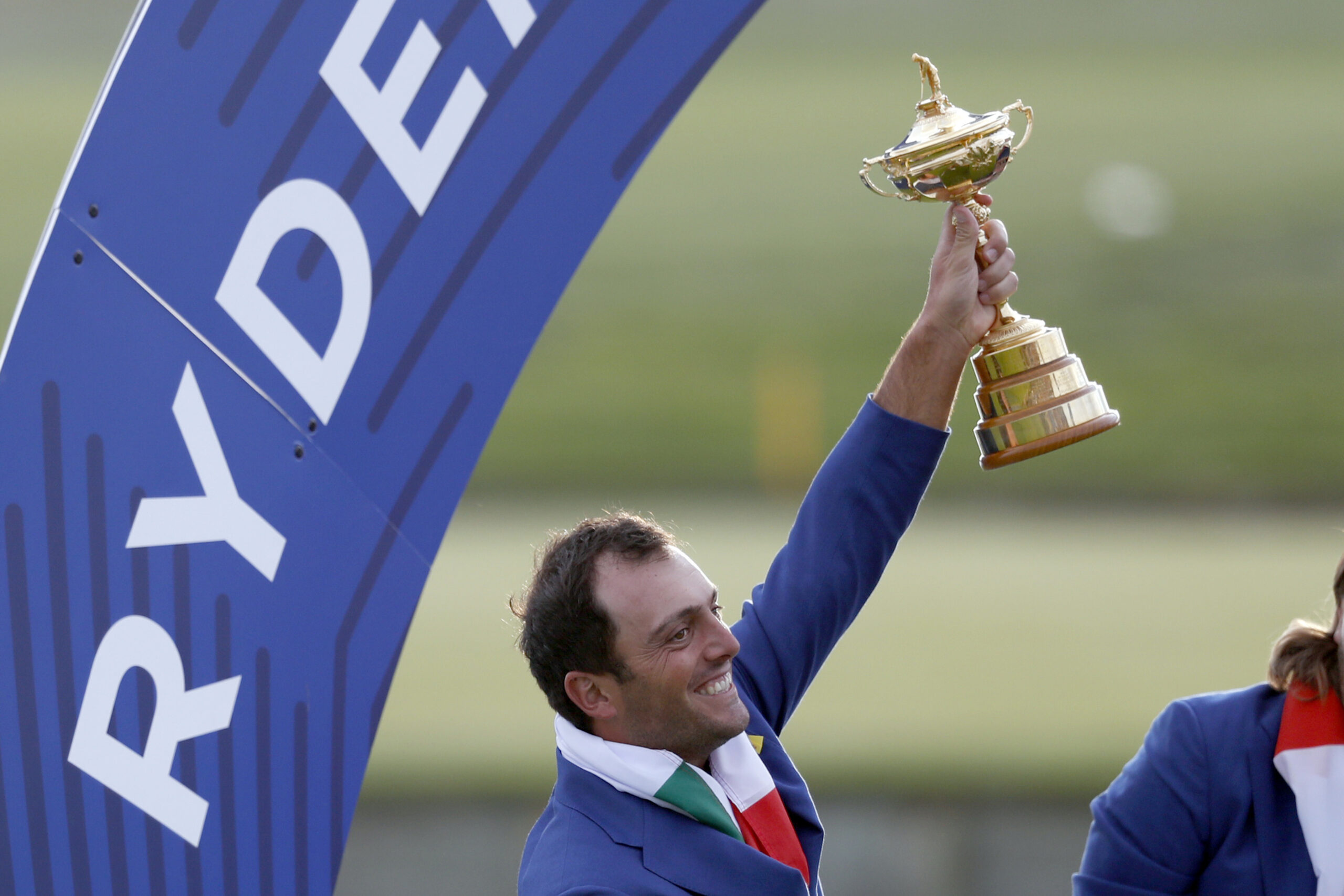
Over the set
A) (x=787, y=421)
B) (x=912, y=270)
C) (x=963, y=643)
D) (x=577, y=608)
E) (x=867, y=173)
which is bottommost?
(x=963, y=643)

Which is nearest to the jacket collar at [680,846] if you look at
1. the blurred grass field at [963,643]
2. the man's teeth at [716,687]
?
the man's teeth at [716,687]

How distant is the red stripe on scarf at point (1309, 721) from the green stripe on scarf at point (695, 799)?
1.76 feet

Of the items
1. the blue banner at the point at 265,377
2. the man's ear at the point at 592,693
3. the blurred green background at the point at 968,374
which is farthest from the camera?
the blurred green background at the point at 968,374

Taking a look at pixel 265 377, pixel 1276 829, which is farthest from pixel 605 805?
pixel 1276 829

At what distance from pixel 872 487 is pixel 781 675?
241 mm

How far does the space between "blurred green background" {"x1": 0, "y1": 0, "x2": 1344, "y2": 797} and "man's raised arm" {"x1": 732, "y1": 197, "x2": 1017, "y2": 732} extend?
12.2 ft

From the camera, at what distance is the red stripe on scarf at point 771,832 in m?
1.42

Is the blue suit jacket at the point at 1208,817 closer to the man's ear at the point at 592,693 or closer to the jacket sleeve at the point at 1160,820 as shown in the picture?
the jacket sleeve at the point at 1160,820

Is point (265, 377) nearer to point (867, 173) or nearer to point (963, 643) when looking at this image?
point (867, 173)

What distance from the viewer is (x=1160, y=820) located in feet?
4.52

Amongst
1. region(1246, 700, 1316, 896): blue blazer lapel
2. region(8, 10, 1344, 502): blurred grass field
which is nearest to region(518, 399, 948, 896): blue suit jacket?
region(1246, 700, 1316, 896): blue blazer lapel

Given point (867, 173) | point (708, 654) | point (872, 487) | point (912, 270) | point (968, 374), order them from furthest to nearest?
1. point (912, 270)
2. point (968, 374)
3. point (872, 487)
4. point (708, 654)
5. point (867, 173)

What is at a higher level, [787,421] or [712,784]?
[787,421]

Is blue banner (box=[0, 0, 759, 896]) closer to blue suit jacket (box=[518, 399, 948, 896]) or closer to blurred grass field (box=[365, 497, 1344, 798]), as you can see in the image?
blue suit jacket (box=[518, 399, 948, 896])
